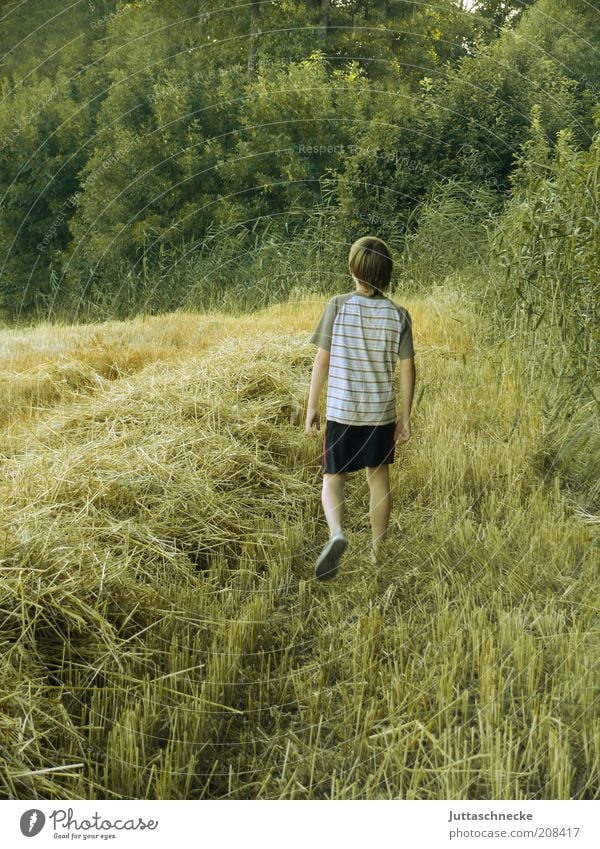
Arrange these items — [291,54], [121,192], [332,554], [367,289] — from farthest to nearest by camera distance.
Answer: [121,192]
[291,54]
[367,289]
[332,554]

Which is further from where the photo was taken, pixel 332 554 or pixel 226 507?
pixel 226 507

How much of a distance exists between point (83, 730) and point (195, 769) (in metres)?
0.38

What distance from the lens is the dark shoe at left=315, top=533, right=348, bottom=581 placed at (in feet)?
10.0

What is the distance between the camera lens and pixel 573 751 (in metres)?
2.35

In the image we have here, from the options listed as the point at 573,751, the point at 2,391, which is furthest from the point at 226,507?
the point at 2,391

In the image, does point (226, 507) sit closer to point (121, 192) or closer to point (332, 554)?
point (332, 554)

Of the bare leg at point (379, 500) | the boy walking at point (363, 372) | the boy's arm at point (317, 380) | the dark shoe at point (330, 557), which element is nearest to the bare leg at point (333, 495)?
the boy walking at point (363, 372)

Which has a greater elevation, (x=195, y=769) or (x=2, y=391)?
(x=2, y=391)

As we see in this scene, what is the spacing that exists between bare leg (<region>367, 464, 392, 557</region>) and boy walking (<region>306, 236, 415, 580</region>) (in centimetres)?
2

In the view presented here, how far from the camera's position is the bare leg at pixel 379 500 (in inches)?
140

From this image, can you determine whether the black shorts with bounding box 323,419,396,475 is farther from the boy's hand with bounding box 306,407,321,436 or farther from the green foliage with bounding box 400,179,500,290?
the green foliage with bounding box 400,179,500,290

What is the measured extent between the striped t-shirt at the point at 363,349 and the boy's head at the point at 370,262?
0.08 m
